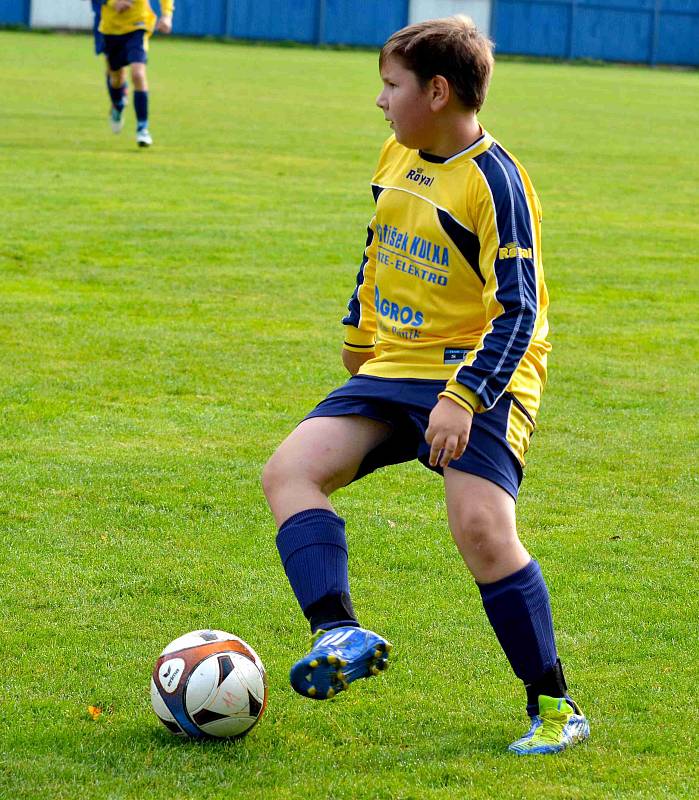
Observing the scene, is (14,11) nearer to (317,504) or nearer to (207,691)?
(317,504)

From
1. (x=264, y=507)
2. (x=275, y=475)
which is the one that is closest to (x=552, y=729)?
(x=275, y=475)

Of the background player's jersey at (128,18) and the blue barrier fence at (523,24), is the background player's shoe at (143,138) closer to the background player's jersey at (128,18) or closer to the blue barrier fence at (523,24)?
the background player's jersey at (128,18)

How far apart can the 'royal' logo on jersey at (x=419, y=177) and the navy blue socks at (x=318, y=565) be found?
0.85 meters

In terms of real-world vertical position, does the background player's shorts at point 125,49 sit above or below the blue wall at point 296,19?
above

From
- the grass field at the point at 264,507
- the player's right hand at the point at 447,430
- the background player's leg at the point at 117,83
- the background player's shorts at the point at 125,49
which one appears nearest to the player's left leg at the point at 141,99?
the background player's shorts at the point at 125,49

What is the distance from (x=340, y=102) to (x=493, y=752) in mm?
20587

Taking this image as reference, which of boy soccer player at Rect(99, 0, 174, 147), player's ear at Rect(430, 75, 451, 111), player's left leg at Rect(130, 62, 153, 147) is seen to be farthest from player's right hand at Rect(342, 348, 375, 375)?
boy soccer player at Rect(99, 0, 174, 147)

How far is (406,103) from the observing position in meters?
3.26

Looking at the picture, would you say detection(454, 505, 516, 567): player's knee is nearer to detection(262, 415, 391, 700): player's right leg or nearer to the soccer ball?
detection(262, 415, 391, 700): player's right leg

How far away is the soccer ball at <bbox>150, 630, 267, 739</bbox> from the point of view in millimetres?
3176

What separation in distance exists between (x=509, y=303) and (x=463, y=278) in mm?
221

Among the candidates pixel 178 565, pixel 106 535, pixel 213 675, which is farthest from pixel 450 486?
pixel 106 535

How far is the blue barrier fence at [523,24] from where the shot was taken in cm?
4456

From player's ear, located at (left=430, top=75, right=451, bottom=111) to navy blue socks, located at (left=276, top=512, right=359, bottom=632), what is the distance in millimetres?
1025
